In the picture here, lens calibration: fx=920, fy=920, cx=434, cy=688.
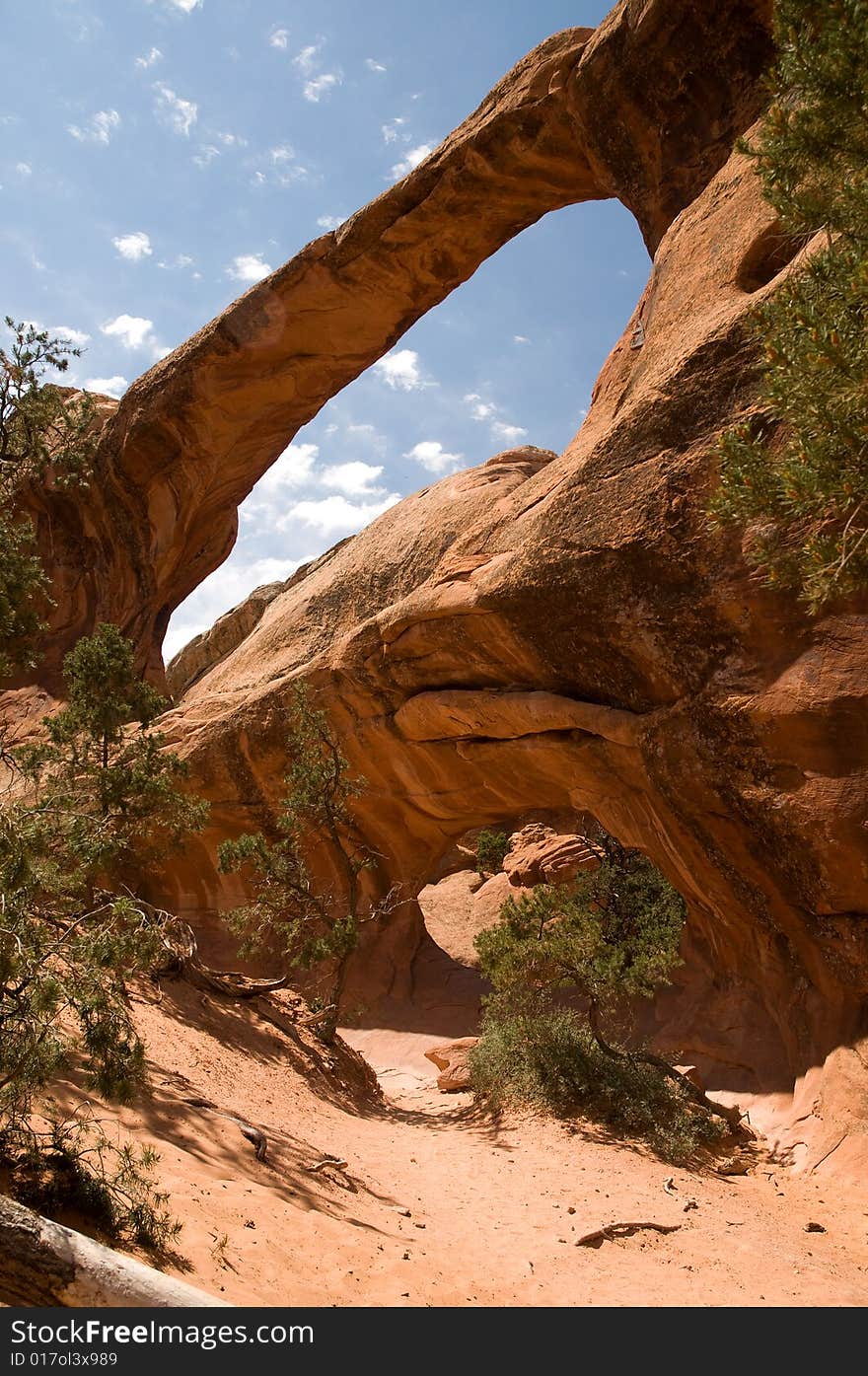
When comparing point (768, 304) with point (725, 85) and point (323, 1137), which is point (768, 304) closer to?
point (323, 1137)

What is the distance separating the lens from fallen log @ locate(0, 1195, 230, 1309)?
352 cm

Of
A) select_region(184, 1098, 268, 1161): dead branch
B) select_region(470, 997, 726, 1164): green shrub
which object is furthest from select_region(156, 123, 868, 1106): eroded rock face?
select_region(184, 1098, 268, 1161): dead branch

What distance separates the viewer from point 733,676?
10242mm

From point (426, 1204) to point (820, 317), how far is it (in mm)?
7282

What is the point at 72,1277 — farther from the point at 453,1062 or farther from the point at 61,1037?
the point at 453,1062

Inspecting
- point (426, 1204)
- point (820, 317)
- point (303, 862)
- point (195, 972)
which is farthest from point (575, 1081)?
point (820, 317)

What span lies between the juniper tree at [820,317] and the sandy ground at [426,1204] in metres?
4.72

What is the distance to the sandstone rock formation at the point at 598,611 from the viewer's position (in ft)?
33.0

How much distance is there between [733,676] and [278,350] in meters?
14.3

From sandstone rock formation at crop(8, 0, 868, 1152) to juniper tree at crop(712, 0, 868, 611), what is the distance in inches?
150

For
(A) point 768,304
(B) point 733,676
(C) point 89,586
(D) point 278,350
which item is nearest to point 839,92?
(A) point 768,304

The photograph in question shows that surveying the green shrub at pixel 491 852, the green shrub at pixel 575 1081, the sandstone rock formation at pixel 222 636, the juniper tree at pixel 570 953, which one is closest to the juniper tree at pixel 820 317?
the juniper tree at pixel 570 953

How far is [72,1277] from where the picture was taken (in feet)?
11.8

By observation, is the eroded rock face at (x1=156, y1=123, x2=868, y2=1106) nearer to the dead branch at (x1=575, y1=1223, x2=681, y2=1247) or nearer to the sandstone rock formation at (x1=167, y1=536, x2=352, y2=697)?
the dead branch at (x1=575, y1=1223, x2=681, y2=1247)
